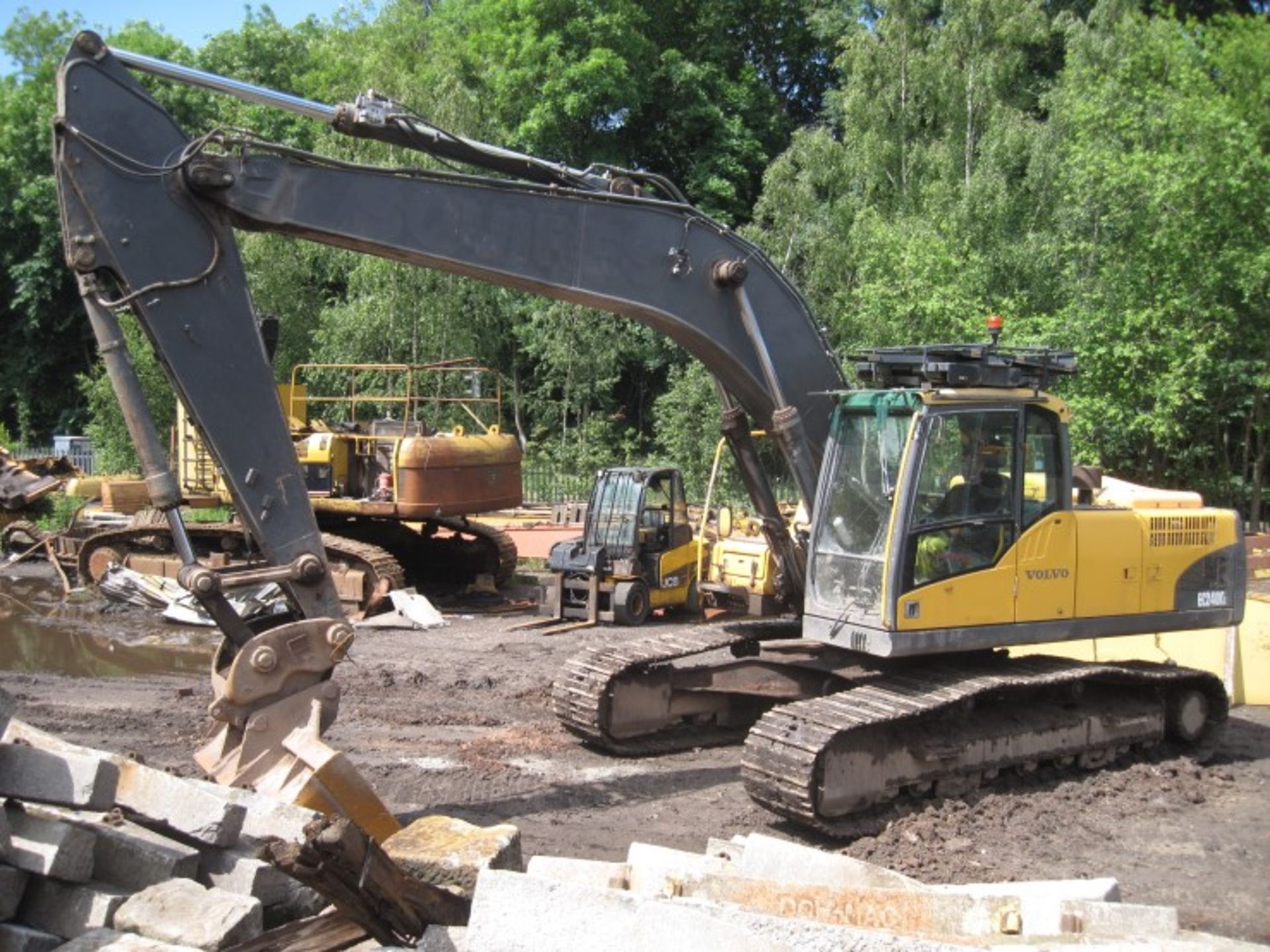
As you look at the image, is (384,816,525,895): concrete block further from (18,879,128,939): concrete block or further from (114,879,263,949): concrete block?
(18,879,128,939): concrete block

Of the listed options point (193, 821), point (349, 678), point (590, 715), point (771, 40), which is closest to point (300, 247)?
point (771, 40)

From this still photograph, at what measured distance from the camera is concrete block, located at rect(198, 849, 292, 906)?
4.66m

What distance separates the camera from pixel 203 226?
233 inches

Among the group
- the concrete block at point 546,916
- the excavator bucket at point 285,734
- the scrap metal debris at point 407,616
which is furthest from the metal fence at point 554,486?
the concrete block at point 546,916

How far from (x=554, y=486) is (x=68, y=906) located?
2313 cm

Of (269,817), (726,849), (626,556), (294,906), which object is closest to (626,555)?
(626,556)

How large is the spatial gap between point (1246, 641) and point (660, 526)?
21.3ft

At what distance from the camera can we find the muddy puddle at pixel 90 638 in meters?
12.0

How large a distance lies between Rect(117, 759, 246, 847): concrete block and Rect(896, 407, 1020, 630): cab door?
12.2 feet

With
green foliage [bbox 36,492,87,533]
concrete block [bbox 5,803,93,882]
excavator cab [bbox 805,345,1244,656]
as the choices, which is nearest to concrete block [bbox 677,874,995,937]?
concrete block [bbox 5,803,93,882]

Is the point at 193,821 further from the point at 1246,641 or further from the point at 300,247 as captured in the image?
the point at 300,247

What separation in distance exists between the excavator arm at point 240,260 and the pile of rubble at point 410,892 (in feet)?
2.08

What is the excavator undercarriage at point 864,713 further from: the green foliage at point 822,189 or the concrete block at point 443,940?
the green foliage at point 822,189

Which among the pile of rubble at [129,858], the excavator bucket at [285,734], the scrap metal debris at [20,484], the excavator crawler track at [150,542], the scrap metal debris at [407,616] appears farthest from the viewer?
the scrap metal debris at [20,484]
